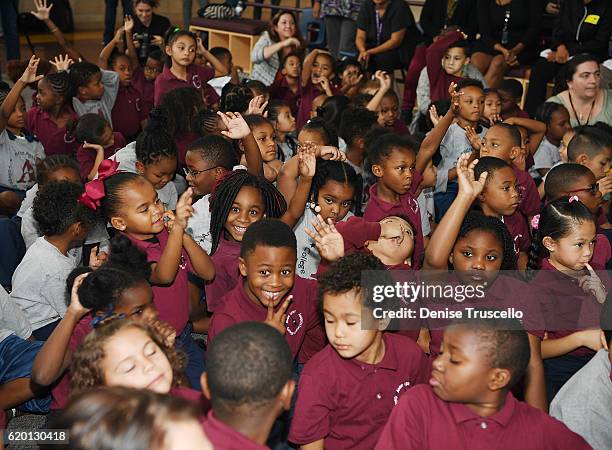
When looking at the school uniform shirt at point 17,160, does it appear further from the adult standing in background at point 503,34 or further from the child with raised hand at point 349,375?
the adult standing in background at point 503,34

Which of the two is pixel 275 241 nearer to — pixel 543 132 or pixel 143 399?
pixel 143 399

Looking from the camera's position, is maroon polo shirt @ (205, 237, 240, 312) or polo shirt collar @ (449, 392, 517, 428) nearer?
polo shirt collar @ (449, 392, 517, 428)

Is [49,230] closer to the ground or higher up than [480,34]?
closer to the ground

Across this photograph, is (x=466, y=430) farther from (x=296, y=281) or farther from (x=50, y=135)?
(x=50, y=135)

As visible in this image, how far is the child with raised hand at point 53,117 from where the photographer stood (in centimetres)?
427

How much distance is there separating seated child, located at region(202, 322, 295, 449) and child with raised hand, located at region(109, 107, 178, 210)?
6.34 ft

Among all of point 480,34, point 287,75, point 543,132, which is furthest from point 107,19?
point 543,132

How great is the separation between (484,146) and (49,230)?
6.84 ft

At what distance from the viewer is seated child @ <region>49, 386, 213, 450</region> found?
3.90 feet

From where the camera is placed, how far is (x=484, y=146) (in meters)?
3.55

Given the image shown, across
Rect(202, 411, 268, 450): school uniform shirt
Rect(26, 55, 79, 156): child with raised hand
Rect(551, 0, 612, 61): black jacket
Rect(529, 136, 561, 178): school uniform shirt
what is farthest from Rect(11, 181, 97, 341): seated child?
Rect(551, 0, 612, 61): black jacket

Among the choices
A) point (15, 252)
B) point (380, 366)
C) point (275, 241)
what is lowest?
point (15, 252)

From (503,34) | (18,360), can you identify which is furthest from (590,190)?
(503,34)

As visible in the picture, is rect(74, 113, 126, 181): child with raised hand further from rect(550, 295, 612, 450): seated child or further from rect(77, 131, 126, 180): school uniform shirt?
rect(550, 295, 612, 450): seated child
